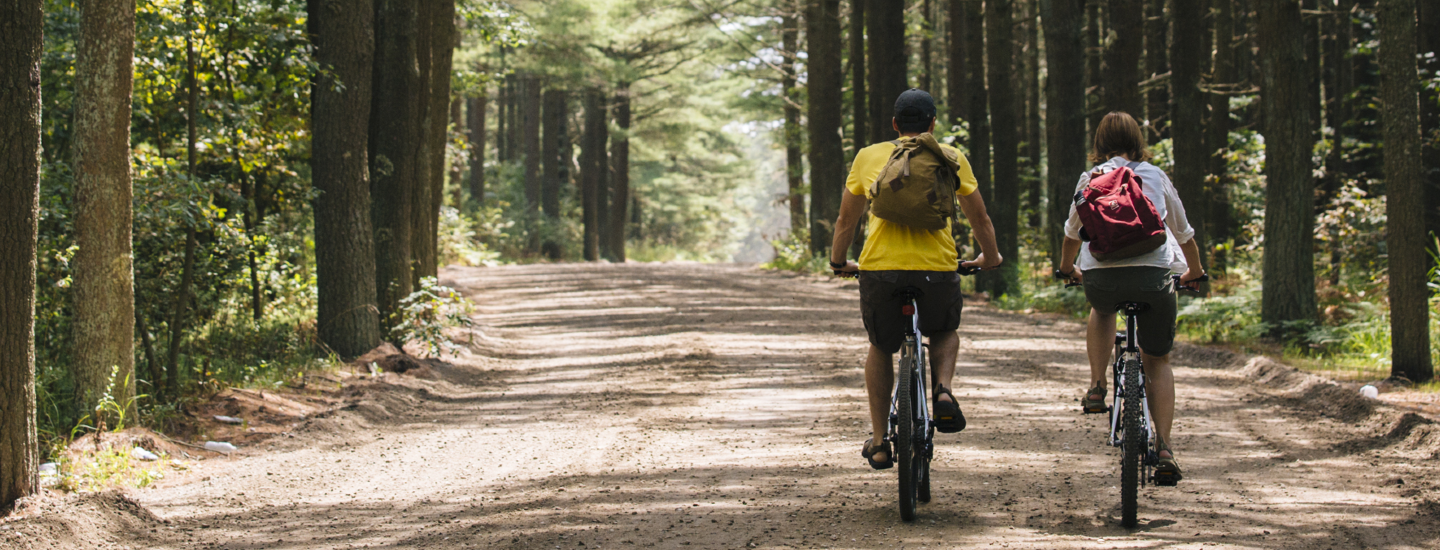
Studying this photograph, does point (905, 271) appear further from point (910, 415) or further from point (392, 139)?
point (392, 139)

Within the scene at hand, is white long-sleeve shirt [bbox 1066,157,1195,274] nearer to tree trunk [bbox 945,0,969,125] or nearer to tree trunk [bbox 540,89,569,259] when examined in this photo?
tree trunk [bbox 945,0,969,125]

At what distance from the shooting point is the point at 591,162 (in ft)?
142

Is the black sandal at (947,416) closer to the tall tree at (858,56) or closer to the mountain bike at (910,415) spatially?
the mountain bike at (910,415)

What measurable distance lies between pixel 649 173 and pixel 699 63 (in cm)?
1557

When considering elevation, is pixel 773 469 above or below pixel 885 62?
below

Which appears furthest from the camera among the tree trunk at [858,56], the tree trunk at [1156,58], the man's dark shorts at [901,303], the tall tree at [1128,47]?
the tree trunk at [858,56]

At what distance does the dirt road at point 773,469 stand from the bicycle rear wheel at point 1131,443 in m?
0.13

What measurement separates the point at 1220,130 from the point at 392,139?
17008 millimetres

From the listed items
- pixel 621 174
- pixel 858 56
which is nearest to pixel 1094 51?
pixel 858 56

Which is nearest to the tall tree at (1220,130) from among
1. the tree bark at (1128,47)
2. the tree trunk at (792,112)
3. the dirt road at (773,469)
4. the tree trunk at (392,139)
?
the tree bark at (1128,47)

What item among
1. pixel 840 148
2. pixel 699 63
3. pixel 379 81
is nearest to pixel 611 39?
pixel 699 63

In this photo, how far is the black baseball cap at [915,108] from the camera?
16.3 feet

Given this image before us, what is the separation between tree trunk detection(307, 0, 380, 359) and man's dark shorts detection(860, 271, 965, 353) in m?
6.86

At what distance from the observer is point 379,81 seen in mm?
11805
